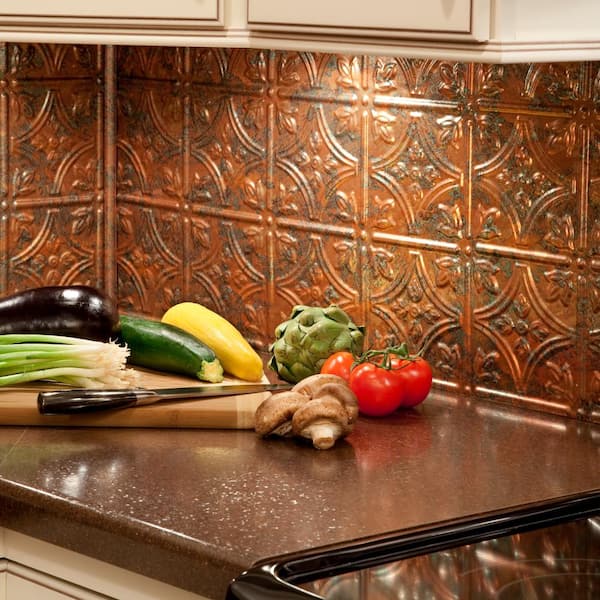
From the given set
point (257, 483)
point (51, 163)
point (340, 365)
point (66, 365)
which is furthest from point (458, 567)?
point (51, 163)

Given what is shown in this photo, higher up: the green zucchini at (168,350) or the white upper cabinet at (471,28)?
the white upper cabinet at (471,28)

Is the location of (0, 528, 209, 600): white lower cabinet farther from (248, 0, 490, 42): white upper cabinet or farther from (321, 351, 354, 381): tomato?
(248, 0, 490, 42): white upper cabinet

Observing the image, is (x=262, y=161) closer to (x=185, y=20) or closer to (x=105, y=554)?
(x=185, y=20)

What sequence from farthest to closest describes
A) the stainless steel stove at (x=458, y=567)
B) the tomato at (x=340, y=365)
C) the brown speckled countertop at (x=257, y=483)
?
the tomato at (x=340, y=365), the brown speckled countertop at (x=257, y=483), the stainless steel stove at (x=458, y=567)

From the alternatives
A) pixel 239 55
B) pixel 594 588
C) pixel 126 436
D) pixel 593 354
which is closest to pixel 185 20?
pixel 239 55

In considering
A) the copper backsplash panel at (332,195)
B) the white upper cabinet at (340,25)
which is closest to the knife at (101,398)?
the copper backsplash panel at (332,195)

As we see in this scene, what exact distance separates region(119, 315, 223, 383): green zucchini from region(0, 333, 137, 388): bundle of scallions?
0.12 m

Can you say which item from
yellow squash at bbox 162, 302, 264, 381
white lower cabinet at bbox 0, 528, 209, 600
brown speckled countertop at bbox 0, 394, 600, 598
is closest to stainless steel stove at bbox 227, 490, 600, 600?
brown speckled countertop at bbox 0, 394, 600, 598

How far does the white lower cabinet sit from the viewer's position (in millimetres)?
1600

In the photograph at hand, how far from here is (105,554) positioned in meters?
1.61

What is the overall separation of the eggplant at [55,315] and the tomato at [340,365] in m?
0.38

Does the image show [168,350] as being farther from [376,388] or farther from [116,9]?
[116,9]

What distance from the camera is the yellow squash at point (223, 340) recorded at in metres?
2.17

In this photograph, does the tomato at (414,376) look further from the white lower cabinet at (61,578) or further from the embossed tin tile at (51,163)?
the embossed tin tile at (51,163)
